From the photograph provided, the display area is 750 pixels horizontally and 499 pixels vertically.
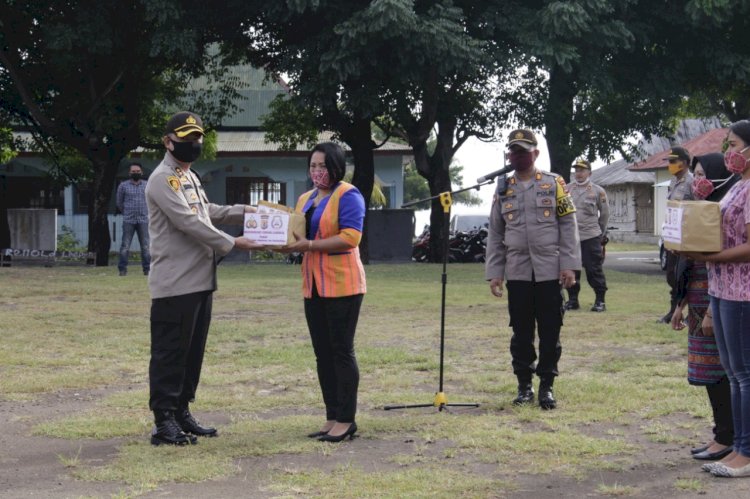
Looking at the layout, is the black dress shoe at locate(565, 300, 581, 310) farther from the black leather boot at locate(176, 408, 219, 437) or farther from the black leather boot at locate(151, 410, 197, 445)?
the black leather boot at locate(151, 410, 197, 445)

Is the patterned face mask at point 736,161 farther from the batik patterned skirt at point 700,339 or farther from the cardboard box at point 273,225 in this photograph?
the cardboard box at point 273,225

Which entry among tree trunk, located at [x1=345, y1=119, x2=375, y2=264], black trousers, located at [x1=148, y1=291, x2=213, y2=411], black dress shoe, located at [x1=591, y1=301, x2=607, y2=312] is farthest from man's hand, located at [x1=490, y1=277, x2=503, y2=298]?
tree trunk, located at [x1=345, y1=119, x2=375, y2=264]

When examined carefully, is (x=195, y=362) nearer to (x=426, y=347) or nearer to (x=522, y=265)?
(x=522, y=265)

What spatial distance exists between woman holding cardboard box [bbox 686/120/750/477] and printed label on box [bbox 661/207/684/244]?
0.13m

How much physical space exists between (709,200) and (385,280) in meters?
16.6

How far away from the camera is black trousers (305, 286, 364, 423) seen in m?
7.52

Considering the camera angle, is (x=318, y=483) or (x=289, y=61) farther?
(x=289, y=61)

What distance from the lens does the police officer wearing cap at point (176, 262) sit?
7.40 m

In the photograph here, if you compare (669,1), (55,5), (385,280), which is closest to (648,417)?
(385,280)

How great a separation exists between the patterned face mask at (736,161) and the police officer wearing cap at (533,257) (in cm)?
227

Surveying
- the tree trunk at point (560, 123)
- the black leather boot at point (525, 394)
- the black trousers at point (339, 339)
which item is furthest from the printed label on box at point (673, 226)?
the tree trunk at point (560, 123)

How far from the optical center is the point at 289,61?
25.6 metres

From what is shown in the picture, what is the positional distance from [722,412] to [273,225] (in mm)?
2941

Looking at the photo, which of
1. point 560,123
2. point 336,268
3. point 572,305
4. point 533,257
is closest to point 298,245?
point 336,268
